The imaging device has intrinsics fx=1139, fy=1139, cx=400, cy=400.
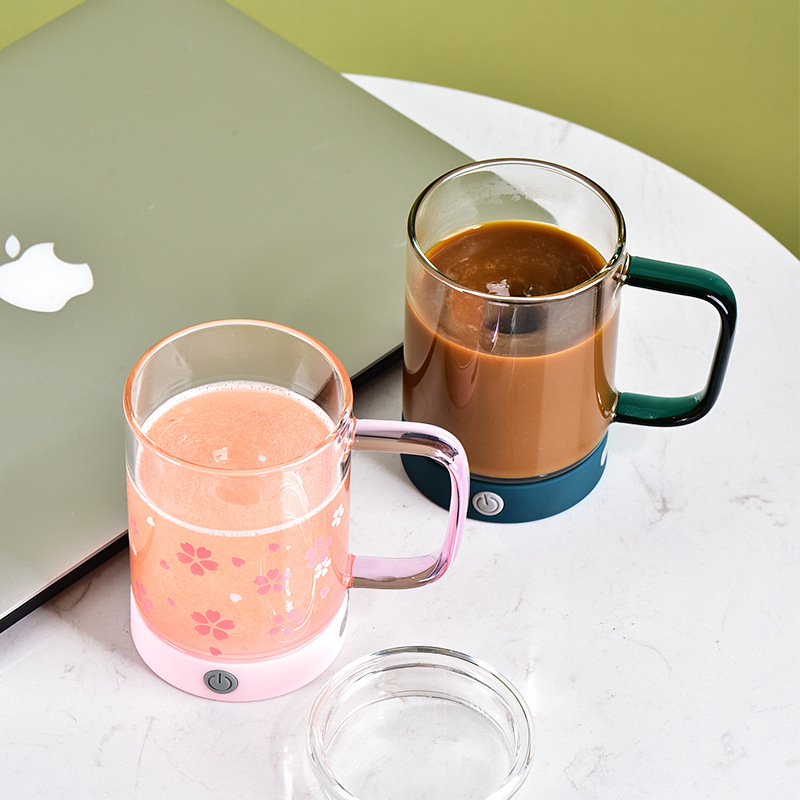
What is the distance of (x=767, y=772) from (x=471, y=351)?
0.32m

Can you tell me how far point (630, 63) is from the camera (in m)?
1.76

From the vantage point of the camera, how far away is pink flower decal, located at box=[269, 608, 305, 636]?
2.20 ft

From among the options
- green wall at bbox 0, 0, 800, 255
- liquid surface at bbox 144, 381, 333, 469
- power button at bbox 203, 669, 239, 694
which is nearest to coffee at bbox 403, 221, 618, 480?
liquid surface at bbox 144, 381, 333, 469

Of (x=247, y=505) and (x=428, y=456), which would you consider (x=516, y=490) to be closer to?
(x=428, y=456)

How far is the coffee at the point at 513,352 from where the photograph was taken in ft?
2.33

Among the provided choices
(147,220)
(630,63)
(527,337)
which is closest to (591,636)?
(527,337)

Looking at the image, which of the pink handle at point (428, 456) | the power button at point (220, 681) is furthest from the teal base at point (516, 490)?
the power button at point (220, 681)

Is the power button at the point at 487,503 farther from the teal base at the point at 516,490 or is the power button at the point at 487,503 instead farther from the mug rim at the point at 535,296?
the mug rim at the point at 535,296

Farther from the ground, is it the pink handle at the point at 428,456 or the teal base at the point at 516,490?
the pink handle at the point at 428,456

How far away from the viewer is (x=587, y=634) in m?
0.77

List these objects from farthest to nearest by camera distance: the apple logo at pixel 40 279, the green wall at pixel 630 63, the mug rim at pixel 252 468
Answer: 1. the green wall at pixel 630 63
2. the apple logo at pixel 40 279
3. the mug rim at pixel 252 468

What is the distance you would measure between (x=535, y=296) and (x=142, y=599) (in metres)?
0.31

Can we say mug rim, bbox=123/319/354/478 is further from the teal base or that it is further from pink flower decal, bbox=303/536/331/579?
the teal base

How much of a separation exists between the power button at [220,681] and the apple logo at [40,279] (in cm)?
30
